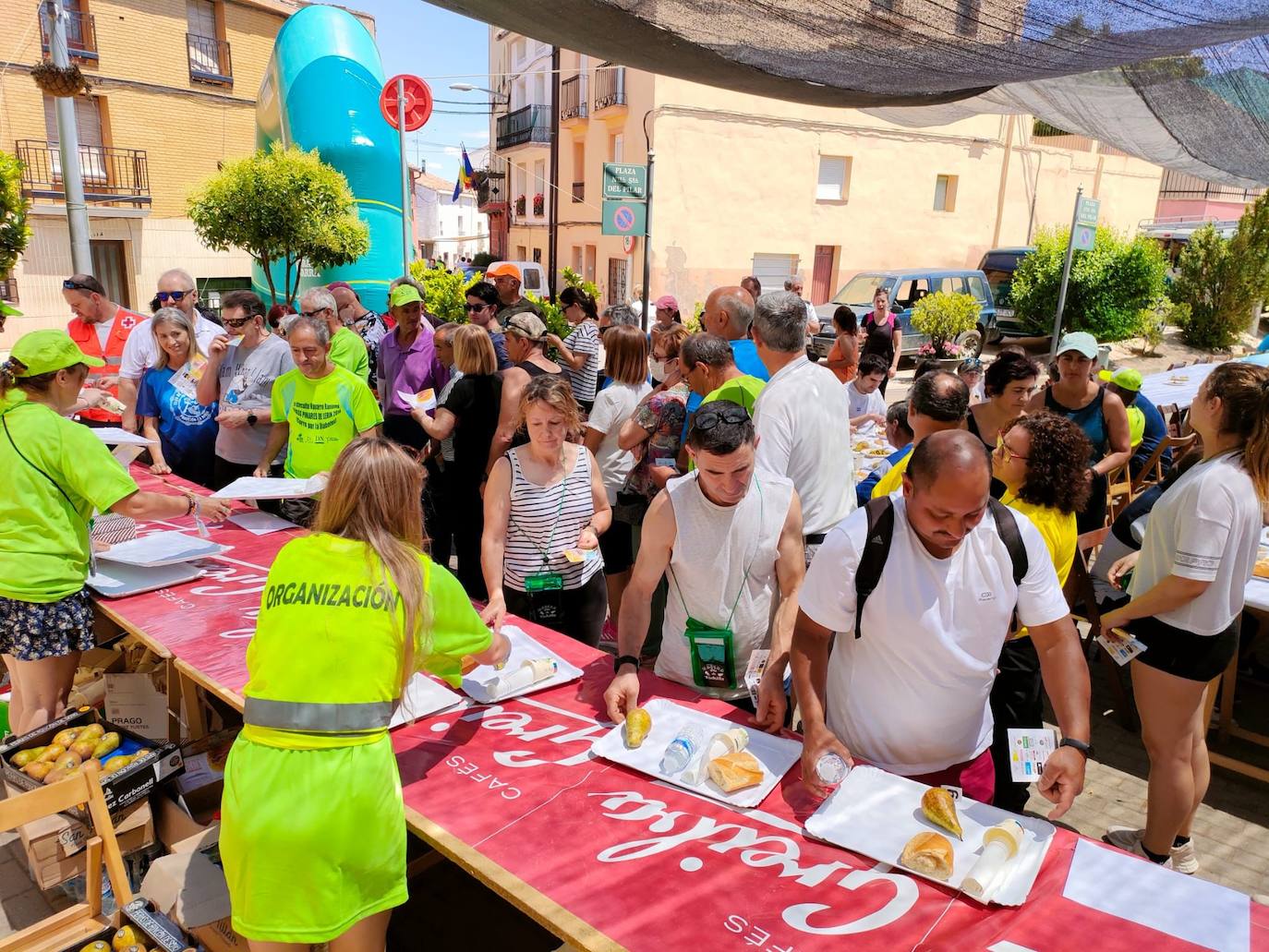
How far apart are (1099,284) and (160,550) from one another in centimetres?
1728

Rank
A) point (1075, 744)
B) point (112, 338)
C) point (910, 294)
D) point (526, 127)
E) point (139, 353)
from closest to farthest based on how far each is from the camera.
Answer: point (1075, 744) < point (139, 353) < point (112, 338) < point (910, 294) < point (526, 127)

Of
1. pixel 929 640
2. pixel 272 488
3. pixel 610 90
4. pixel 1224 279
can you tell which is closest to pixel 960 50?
pixel 929 640

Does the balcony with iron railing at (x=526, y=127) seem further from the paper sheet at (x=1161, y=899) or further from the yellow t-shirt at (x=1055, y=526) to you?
the paper sheet at (x=1161, y=899)

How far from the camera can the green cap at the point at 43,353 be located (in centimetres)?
299

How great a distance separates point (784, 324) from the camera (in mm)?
3627

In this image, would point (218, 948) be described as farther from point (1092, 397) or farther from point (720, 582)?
point (1092, 397)

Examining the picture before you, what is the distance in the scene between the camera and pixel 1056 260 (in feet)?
52.4

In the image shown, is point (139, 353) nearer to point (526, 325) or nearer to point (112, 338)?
point (112, 338)

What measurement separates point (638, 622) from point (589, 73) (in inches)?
958

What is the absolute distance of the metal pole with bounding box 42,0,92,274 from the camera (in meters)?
7.88

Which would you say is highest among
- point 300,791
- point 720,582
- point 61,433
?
point 61,433

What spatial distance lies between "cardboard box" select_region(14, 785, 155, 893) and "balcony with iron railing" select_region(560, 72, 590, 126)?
24107 mm

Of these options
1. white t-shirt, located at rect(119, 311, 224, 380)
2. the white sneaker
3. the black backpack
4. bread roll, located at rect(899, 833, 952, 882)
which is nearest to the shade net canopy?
the black backpack

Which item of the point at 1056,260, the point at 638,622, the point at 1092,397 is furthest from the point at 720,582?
the point at 1056,260
